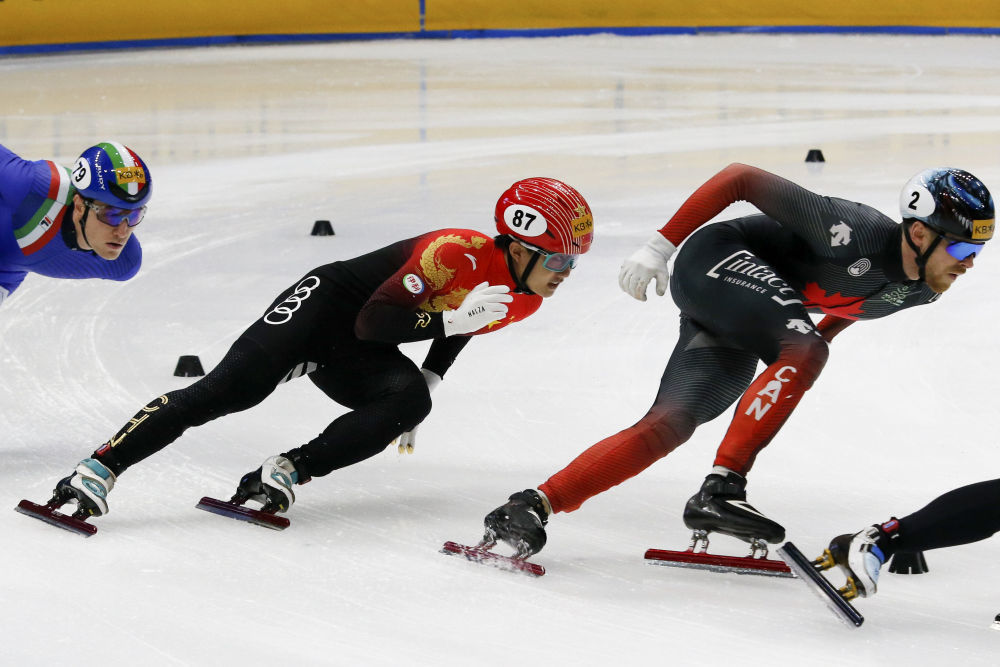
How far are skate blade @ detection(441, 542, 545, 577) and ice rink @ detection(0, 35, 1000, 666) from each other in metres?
0.03

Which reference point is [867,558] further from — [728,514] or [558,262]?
[558,262]

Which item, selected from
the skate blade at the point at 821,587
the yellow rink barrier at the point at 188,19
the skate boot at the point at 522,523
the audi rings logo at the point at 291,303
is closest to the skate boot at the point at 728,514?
the skate blade at the point at 821,587

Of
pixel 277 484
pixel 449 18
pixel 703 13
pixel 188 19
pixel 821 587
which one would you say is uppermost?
pixel 703 13

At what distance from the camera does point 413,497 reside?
3443 mm

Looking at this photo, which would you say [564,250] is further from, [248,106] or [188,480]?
[248,106]

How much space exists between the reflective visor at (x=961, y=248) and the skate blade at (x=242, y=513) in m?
1.68

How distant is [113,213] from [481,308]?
109cm

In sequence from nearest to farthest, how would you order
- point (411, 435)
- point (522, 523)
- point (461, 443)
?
point (522, 523)
point (411, 435)
point (461, 443)

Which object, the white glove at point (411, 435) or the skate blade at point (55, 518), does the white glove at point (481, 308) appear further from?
the skate blade at point (55, 518)

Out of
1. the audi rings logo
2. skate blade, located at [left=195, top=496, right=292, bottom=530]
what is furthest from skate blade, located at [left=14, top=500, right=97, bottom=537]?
the audi rings logo

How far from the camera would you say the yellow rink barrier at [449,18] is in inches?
664

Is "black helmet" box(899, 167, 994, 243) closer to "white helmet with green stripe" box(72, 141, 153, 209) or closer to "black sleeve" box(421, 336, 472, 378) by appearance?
"black sleeve" box(421, 336, 472, 378)

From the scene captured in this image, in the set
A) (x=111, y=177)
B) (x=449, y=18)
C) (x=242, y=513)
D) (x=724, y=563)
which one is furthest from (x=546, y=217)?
(x=449, y=18)

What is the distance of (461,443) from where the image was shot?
3852 mm
